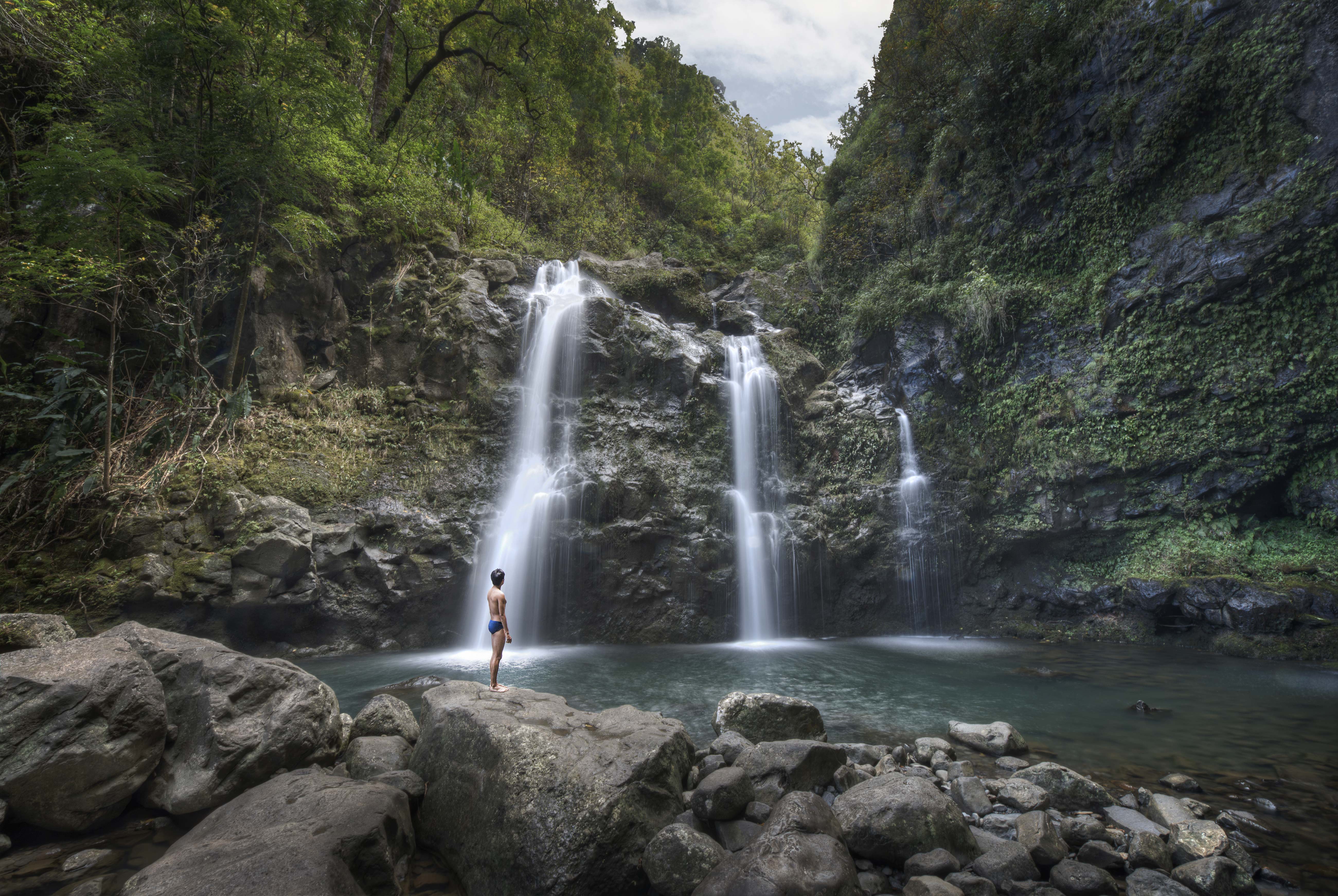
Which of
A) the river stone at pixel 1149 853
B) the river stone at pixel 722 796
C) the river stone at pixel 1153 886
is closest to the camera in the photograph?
the river stone at pixel 1153 886

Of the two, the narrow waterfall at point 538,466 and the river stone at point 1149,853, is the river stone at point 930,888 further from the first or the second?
the narrow waterfall at point 538,466

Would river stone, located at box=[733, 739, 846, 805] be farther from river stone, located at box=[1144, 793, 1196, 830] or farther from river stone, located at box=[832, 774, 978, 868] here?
river stone, located at box=[1144, 793, 1196, 830]

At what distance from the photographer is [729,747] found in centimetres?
473

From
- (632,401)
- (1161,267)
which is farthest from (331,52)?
(1161,267)

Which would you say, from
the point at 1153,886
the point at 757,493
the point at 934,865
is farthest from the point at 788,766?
the point at 757,493

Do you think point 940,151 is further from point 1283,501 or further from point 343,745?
point 343,745

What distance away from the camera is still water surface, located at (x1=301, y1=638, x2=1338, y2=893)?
4.60 metres

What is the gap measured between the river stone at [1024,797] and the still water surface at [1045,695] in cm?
115

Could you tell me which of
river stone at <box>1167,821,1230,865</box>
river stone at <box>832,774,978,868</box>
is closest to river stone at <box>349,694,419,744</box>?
river stone at <box>832,774,978,868</box>

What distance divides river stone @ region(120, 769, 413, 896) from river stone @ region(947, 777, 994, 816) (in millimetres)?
3910

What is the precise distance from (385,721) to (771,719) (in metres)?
3.64

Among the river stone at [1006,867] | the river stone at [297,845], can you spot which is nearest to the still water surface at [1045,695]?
the river stone at [1006,867]

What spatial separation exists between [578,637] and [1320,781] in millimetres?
→ 10448

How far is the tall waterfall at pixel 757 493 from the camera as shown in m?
12.5
